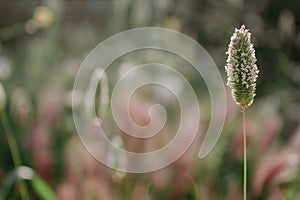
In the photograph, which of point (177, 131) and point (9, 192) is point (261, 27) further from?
point (9, 192)

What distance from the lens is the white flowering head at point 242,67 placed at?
1017mm

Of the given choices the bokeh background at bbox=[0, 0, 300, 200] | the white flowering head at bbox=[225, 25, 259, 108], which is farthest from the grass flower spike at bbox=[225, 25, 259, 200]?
the bokeh background at bbox=[0, 0, 300, 200]

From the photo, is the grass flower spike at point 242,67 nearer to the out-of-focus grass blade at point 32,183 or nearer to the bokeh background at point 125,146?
the bokeh background at point 125,146

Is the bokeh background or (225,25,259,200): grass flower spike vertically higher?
the bokeh background

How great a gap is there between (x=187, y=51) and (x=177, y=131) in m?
1.18

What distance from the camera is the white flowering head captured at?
3.34 feet

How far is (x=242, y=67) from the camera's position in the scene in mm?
1016

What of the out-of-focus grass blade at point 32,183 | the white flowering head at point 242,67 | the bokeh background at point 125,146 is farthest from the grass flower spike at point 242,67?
the out-of-focus grass blade at point 32,183

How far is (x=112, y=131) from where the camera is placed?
2.01m

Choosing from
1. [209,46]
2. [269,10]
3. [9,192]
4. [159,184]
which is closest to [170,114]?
[159,184]

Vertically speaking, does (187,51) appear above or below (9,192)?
above

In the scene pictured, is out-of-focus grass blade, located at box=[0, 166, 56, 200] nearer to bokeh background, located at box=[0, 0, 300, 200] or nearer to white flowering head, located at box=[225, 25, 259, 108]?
bokeh background, located at box=[0, 0, 300, 200]

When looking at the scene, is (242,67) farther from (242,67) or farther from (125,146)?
(125,146)

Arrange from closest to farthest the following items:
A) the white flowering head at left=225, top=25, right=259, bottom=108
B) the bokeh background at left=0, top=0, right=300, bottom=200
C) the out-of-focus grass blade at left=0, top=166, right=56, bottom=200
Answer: the white flowering head at left=225, top=25, right=259, bottom=108 < the out-of-focus grass blade at left=0, top=166, right=56, bottom=200 < the bokeh background at left=0, top=0, right=300, bottom=200
